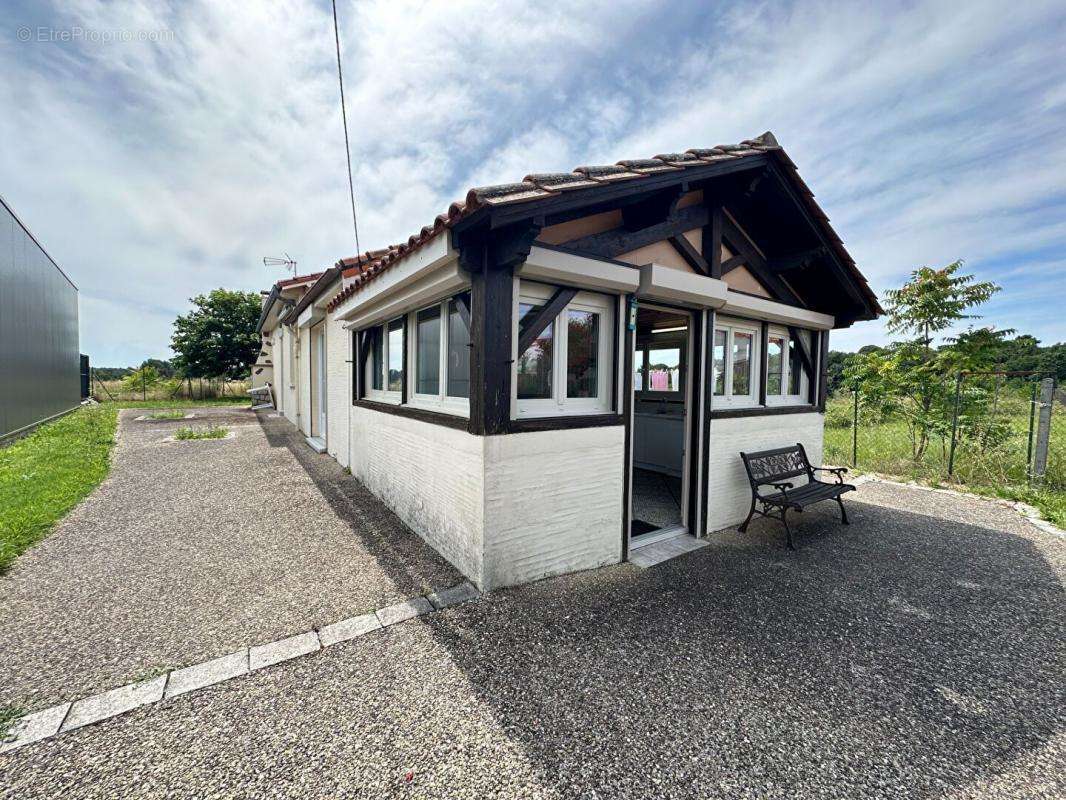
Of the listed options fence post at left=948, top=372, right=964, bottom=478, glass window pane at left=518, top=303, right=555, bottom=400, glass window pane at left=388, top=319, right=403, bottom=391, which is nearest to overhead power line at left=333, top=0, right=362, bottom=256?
glass window pane at left=388, top=319, right=403, bottom=391

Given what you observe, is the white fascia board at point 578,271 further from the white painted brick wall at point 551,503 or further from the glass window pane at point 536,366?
the white painted brick wall at point 551,503

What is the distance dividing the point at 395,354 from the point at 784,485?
509 cm

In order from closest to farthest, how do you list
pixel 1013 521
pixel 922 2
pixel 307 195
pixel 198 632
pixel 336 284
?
pixel 198 632
pixel 922 2
pixel 1013 521
pixel 307 195
pixel 336 284

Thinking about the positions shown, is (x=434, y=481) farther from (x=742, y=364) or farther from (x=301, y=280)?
(x=301, y=280)

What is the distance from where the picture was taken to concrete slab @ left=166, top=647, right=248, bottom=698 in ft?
7.80

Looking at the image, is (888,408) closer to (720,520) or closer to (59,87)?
(720,520)

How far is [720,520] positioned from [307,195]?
8.38 meters

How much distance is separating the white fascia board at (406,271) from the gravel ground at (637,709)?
9.03 feet

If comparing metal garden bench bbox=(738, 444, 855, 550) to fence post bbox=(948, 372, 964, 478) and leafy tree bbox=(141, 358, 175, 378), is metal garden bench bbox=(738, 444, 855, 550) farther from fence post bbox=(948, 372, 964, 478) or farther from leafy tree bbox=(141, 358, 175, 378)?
leafy tree bbox=(141, 358, 175, 378)

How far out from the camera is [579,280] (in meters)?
3.64

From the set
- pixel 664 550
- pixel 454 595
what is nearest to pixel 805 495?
pixel 664 550

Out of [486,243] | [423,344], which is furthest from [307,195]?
[486,243]

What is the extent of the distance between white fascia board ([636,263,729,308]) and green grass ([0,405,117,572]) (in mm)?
6321

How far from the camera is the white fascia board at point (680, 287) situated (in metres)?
4.04
